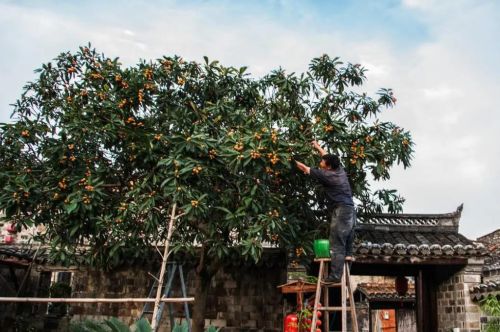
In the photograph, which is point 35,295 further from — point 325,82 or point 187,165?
point 325,82

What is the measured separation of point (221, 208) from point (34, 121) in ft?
11.9

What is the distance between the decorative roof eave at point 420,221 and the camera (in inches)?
464

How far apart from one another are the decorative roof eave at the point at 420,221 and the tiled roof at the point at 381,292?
8.29 meters

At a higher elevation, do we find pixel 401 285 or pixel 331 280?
pixel 401 285

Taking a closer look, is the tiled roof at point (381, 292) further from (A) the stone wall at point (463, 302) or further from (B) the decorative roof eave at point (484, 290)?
(B) the decorative roof eave at point (484, 290)

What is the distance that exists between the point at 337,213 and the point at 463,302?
539 centimetres

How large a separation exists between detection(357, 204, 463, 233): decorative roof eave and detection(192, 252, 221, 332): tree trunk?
3891 millimetres

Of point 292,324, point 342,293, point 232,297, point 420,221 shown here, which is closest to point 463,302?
point 420,221

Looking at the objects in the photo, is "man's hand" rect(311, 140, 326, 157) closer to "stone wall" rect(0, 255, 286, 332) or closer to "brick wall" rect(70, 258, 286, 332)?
"stone wall" rect(0, 255, 286, 332)

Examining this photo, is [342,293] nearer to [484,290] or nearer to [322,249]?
[322,249]

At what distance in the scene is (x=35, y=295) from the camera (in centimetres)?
1348

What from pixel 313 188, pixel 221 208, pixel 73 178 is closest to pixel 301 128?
pixel 313 188

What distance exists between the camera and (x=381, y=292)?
783 inches

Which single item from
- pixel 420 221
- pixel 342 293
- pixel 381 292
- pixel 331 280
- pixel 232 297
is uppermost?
pixel 420 221
